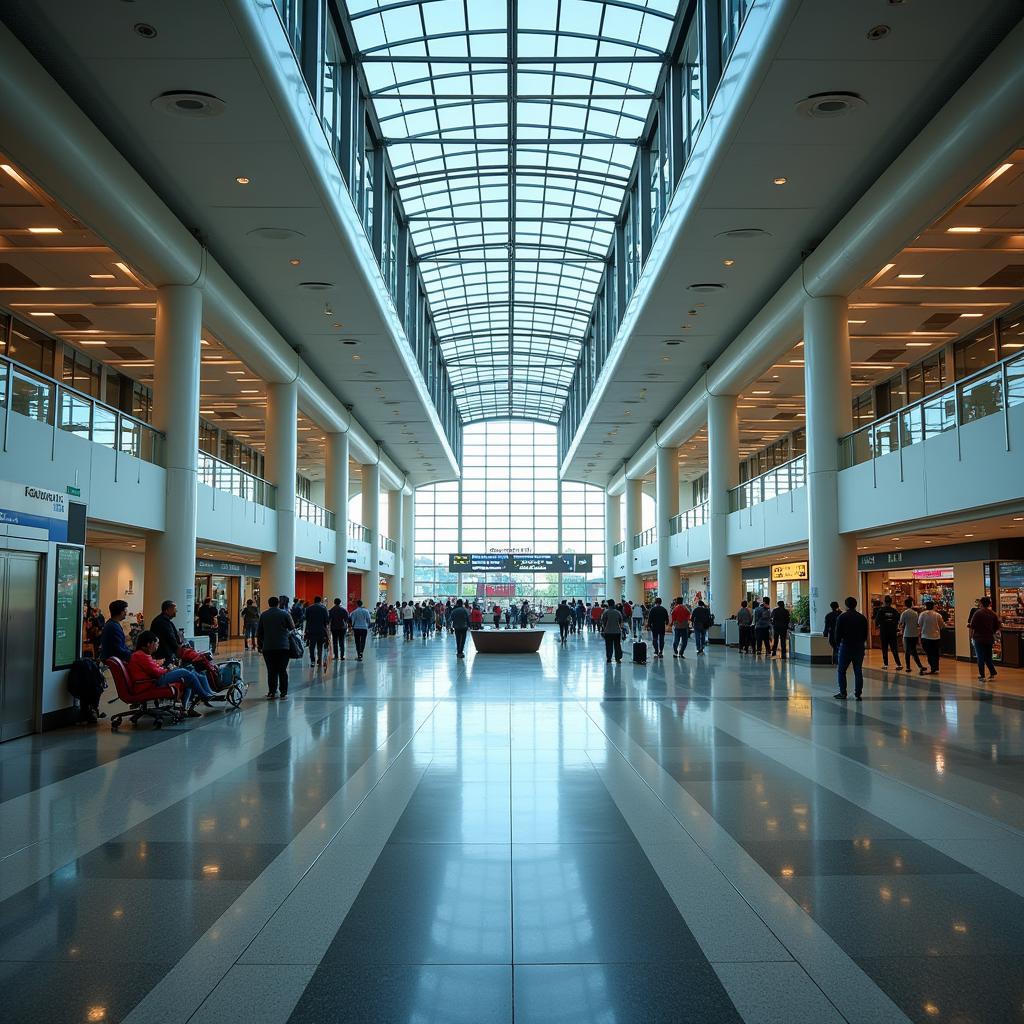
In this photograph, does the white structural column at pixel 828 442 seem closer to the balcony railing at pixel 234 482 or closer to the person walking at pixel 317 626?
the person walking at pixel 317 626

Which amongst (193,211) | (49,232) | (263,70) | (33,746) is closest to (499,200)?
(193,211)

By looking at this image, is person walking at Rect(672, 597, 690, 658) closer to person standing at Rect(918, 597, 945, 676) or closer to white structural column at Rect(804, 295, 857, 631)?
white structural column at Rect(804, 295, 857, 631)

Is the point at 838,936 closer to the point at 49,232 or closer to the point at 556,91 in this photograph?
the point at 49,232

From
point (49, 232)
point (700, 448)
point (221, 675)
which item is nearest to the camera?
point (221, 675)

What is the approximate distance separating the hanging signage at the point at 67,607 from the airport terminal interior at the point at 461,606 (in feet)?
0.26

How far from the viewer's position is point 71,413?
48.2 feet

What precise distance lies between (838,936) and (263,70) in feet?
41.5

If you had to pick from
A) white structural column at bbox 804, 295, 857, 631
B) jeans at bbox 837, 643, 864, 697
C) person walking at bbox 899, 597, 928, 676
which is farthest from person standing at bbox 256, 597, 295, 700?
person walking at bbox 899, 597, 928, 676

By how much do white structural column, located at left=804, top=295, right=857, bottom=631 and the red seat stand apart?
45.4ft

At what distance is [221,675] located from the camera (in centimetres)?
1379

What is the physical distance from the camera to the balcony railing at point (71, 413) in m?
12.7

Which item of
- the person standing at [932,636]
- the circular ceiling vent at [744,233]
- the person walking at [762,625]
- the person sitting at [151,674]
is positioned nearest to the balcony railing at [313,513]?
the person walking at [762,625]

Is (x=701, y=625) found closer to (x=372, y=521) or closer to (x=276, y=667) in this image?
(x=276, y=667)

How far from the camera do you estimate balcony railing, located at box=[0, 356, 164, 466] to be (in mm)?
12719
